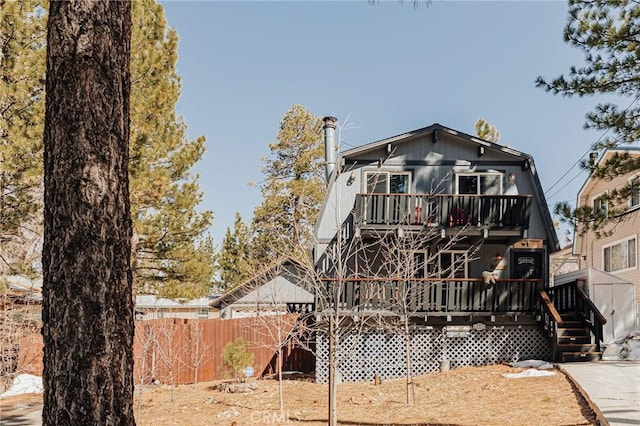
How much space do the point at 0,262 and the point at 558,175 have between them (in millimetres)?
26683

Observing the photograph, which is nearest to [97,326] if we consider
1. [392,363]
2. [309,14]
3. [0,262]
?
[309,14]

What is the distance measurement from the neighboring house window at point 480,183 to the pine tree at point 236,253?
1513 centimetres

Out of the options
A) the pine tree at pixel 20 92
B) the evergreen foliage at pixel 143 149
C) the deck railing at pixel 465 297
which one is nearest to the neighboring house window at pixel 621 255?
the deck railing at pixel 465 297

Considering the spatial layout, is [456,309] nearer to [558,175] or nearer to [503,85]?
[503,85]

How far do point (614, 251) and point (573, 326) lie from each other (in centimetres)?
949

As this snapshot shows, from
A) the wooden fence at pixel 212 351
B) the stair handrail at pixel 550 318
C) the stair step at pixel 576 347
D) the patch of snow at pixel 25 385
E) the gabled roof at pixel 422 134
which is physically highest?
the gabled roof at pixel 422 134

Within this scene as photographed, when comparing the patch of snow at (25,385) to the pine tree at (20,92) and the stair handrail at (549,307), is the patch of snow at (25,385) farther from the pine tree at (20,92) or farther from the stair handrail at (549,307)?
the stair handrail at (549,307)

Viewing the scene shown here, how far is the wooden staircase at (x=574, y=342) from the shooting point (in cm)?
1292

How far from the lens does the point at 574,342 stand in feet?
43.9

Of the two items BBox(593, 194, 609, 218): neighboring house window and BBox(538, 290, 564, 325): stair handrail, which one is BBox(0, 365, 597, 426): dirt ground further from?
BBox(593, 194, 609, 218): neighboring house window

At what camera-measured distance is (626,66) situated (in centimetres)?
778

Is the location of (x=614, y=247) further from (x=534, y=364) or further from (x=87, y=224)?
(x=87, y=224)

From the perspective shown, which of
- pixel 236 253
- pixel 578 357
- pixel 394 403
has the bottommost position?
pixel 394 403

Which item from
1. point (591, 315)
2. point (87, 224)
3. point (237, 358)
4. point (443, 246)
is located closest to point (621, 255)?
point (591, 315)
